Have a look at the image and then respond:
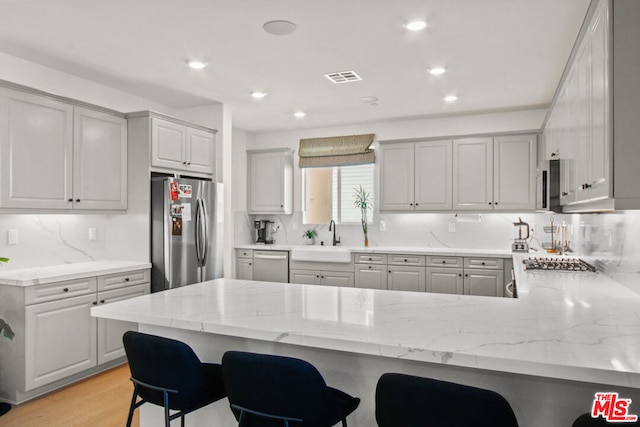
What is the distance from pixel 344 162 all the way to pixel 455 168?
1.53m

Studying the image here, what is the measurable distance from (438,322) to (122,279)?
3044 millimetres

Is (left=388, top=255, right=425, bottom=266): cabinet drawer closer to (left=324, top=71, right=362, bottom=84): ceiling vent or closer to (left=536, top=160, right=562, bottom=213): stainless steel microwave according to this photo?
(left=536, top=160, right=562, bottom=213): stainless steel microwave

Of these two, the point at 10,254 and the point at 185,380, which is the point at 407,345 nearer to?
the point at 185,380

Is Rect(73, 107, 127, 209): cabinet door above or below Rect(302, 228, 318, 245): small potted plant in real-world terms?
above

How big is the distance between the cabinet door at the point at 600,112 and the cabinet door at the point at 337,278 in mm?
3469

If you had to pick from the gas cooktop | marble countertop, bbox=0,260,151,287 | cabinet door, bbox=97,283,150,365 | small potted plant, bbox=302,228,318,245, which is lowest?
cabinet door, bbox=97,283,150,365

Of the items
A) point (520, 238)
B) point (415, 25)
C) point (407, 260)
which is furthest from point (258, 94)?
point (520, 238)

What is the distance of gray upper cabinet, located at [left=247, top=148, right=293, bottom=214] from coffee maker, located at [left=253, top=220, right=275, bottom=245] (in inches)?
8.7

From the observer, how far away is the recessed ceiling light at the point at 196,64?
357cm

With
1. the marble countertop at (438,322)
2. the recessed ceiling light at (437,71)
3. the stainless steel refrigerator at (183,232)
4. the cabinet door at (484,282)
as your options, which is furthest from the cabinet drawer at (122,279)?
the cabinet door at (484,282)

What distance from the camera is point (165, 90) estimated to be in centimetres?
439

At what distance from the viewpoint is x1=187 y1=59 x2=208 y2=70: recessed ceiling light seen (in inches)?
141

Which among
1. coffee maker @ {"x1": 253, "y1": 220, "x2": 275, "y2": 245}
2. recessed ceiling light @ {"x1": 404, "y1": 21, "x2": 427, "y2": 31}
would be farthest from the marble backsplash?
recessed ceiling light @ {"x1": 404, "y1": 21, "x2": 427, "y2": 31}

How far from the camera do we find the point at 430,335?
5.15 feet
